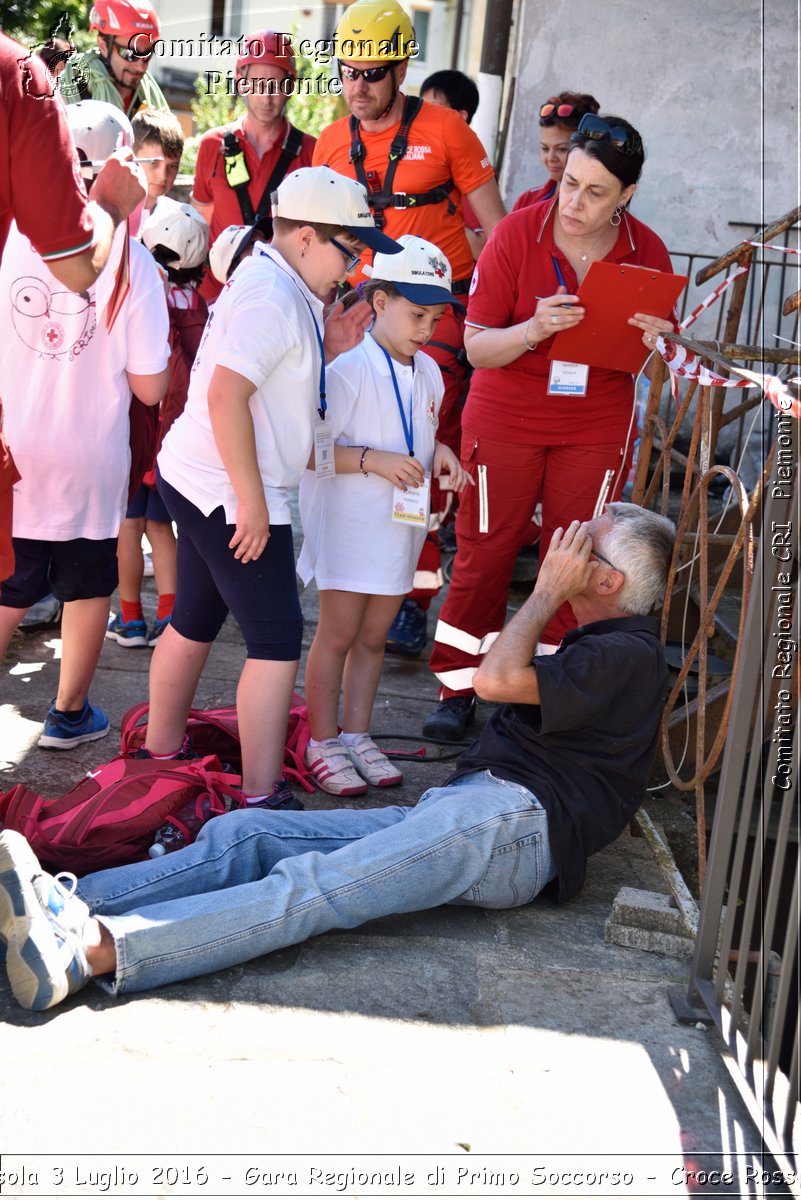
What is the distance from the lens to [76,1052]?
2.38 metres

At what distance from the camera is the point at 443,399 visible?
5.36 m

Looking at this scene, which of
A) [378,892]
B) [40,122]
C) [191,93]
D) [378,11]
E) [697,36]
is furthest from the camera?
[191,93]

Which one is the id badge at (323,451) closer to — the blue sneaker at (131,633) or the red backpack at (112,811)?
the red backpack at (112,811)

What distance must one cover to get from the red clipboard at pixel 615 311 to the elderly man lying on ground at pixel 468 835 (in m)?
0.96

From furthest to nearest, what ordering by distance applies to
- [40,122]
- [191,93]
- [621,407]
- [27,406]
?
[191,93], [621,407], [27,406], [40,122]

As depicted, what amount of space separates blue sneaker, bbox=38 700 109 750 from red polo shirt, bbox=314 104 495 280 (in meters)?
2.56

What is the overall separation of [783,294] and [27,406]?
17.4 feet

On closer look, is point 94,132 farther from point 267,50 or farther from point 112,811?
point 267,50

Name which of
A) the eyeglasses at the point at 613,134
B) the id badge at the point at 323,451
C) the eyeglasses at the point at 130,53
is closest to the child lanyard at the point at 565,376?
the eyeglasses at the point at 613,134

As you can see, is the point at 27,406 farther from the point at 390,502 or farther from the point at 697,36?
the point at 697,36

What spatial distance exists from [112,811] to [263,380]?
122 centimetres

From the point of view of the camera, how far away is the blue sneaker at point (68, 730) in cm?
404

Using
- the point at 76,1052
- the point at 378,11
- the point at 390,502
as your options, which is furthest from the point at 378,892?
the point at 378,11

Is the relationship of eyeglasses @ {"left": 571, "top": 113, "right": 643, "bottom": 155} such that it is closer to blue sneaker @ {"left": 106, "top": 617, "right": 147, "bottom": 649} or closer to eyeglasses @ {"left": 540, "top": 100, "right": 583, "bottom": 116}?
eyeglasses @ {"left": 540, "top": 100, "right": 583, "bottom": 116}
